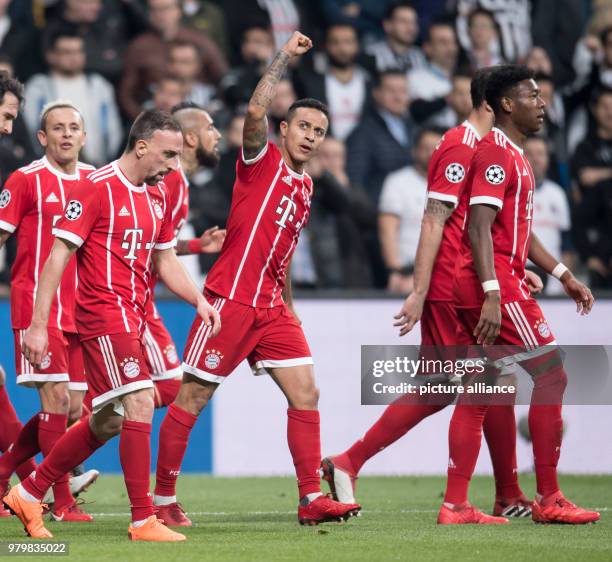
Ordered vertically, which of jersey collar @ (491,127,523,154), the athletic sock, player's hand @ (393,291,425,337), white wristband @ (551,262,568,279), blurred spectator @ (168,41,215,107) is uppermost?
blurred spectator @ (168,41,215,107)

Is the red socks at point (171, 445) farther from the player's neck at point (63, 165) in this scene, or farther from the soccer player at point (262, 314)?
the player's neck at point (63, 165)

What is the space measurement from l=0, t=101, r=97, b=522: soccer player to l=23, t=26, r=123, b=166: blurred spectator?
15.2 ft

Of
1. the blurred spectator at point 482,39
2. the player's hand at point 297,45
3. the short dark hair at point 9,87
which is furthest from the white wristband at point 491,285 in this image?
the blurred spectator at point 482,39

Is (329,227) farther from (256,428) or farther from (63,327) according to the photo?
(63,327)

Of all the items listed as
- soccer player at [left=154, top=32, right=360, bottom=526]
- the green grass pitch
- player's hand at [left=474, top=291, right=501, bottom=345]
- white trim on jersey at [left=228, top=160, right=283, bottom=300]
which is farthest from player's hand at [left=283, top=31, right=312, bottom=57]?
the green grass pitch

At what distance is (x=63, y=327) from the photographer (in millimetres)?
7879

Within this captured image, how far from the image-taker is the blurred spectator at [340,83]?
1341cm

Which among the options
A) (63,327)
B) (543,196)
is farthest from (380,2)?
(63,327)

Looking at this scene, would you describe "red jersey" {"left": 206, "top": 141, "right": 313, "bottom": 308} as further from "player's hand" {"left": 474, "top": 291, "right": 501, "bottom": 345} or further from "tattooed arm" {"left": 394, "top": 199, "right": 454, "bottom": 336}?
"player's hand" {"left": 474, "top": 291, "right": 501, "bottom": 345}

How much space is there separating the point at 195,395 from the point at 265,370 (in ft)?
1.34

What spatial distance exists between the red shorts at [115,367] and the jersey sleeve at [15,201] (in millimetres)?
1354

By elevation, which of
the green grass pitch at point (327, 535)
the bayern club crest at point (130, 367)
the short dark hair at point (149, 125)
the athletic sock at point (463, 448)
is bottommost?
the green grass pitch at point (327, 535)

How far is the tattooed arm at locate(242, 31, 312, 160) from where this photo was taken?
691cm

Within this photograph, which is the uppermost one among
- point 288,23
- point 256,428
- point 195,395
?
point 288,23
